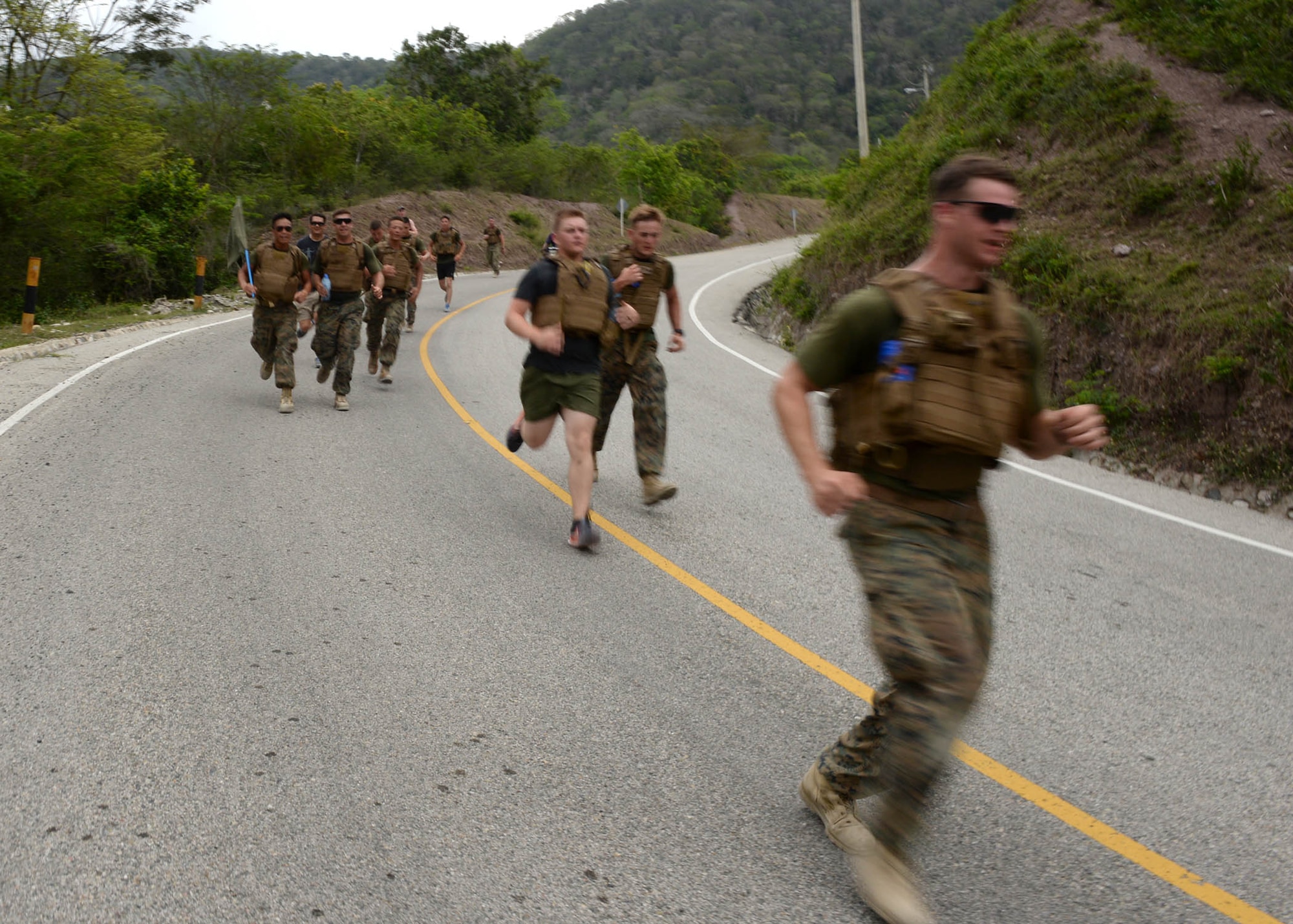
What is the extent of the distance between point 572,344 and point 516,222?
44.3 metres

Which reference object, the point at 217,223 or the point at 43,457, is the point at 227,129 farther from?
the point at 43,457

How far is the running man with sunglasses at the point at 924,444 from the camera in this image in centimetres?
292

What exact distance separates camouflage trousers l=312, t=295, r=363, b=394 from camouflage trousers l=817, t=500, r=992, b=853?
9.71 meters

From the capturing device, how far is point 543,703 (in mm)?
4664

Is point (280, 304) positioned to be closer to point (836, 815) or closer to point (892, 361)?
point (836, 815)

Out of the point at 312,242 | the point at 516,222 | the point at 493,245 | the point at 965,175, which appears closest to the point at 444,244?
the point at 312,242

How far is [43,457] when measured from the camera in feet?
29.3

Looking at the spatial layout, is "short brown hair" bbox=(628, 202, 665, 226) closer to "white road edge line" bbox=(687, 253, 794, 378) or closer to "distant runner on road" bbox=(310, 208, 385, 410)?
"distant runner on road" bbox=(310, 208, 385, 410)

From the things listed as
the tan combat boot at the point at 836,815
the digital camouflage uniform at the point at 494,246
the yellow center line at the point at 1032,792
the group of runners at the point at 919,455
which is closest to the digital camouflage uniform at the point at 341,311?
the yellow center line at the point at 1032,792

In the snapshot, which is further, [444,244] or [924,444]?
[444,244]

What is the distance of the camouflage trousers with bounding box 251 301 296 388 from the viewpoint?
1159cm

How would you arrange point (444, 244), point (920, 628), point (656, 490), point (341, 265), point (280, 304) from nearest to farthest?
point (920, 628)
point (656, 490)
point (280, 304)
point (341, 265)
point (444, 244)

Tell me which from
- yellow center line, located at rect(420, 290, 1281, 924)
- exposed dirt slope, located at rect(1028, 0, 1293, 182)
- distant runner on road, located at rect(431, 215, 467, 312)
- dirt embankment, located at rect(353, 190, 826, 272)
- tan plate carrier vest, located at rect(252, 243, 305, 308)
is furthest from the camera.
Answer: dirt embankment, located at rect(353, 190, 826, 272)

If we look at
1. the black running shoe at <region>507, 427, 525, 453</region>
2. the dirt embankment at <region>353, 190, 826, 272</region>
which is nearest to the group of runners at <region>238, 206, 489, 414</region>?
the black running shoe at <region>507, 427, 525, 453</region>
